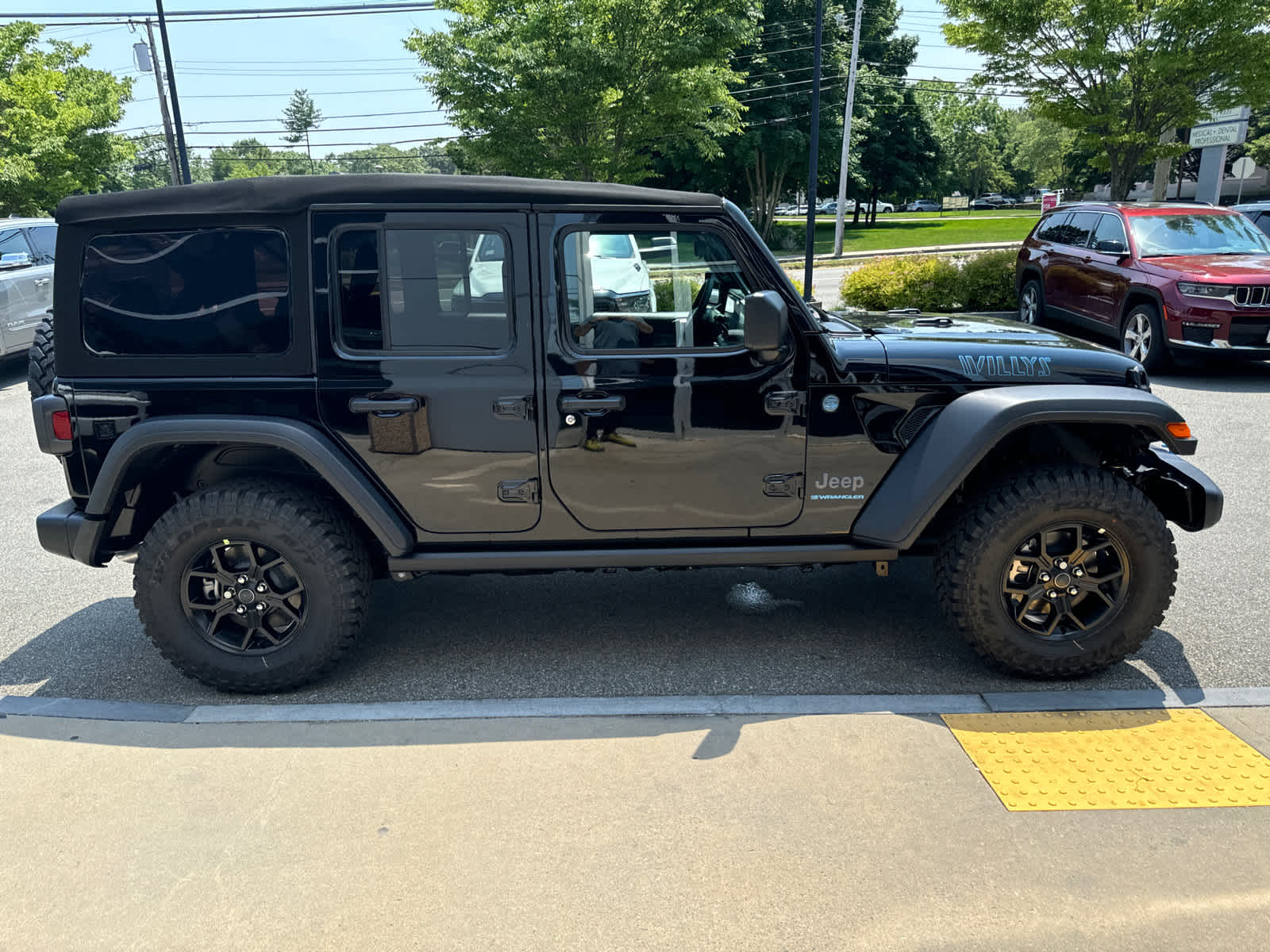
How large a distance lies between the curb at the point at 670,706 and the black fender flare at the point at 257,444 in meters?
0.66

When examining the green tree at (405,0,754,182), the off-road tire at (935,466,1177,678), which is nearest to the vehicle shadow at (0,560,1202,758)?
the off-road tire at (935,466,1177,678)

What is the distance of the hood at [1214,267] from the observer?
8828mm

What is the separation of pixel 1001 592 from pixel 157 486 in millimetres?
3338

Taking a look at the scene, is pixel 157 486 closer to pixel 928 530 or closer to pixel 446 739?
pixel 446 739

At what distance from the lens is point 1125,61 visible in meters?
13.9

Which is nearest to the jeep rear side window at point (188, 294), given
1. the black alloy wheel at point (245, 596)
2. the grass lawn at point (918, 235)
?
the black alloy wheel at point (245, 596)

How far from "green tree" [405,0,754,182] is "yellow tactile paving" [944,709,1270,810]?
14476mm

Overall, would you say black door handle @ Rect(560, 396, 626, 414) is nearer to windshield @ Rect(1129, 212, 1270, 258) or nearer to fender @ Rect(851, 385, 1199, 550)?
fender @ Rect(851, 385, 1199, 550)

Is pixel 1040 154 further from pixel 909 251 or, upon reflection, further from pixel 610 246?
pixel 610 246

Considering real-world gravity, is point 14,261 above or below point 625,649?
above

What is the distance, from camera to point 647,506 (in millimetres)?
3650

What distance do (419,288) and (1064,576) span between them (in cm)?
265

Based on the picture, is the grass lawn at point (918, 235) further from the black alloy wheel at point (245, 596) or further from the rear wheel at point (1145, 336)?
the black alloy wheel at point (245, 596)

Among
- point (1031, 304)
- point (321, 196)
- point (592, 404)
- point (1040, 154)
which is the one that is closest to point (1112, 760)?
point (592, 404)
